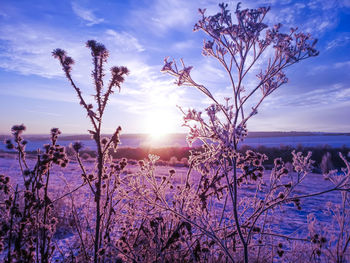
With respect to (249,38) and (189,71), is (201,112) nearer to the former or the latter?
(189,71)

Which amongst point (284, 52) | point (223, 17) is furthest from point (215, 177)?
point (223, 17)

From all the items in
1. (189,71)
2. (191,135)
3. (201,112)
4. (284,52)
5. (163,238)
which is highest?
(284,52)

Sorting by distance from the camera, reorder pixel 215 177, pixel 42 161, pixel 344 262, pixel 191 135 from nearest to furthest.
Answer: pixel 42 161 → pixel 191 135 → pixel 215 177 → pixel 344 262

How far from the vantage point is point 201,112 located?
2.13 m

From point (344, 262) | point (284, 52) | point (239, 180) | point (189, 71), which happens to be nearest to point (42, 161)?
point (189, 71)

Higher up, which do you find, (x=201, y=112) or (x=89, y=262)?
(x=201, y=112)

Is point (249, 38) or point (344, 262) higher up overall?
point (249, 38)

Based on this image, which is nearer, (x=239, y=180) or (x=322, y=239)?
(x=322, y=239)

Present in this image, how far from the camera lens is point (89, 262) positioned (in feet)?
8.78

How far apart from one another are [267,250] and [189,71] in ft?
8.67

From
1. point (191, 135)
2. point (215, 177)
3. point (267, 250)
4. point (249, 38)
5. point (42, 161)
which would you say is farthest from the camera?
point (267, 250)

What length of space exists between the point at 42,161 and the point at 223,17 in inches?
72.2

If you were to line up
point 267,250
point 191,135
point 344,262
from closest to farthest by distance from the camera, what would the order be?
point 191,135 < point 344,262 < point 267,250

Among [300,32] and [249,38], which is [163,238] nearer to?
[249,38]
